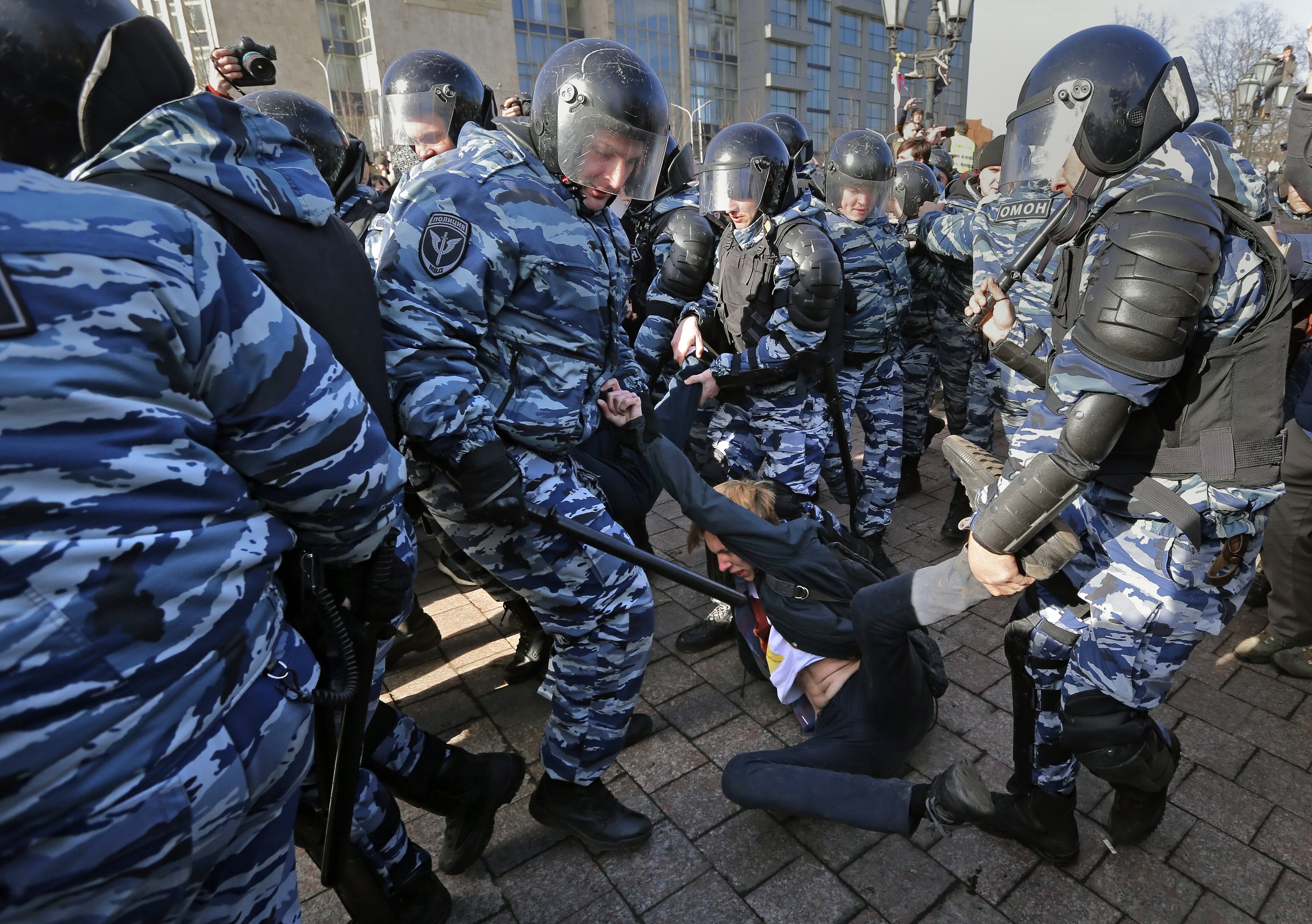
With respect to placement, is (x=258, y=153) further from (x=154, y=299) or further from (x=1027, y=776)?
(x=1027, y=776)

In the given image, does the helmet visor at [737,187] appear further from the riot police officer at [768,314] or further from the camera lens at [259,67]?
the camera lens at [259,67]

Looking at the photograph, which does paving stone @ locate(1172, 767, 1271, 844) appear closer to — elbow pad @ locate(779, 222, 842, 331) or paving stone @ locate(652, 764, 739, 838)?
paving stone @ locate(652, 764, 739, 838)

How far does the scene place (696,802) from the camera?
8.23 feet

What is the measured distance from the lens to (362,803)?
1892 mm

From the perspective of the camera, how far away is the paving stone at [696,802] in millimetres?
2418

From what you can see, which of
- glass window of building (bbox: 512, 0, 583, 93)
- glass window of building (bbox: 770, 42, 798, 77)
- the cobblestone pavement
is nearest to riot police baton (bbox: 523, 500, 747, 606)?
the cobblestone pavement

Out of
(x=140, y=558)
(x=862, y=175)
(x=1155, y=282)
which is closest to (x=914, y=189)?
(x=862, y=175)

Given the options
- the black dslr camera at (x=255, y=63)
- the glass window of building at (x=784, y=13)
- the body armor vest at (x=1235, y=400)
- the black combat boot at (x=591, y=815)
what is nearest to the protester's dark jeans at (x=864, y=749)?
the black combat boot at (x=591, y=815)

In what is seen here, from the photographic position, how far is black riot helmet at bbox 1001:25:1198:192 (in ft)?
6.82

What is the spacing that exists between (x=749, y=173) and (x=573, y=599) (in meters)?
2.74

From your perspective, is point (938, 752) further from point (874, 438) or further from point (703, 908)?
point (874, 438)

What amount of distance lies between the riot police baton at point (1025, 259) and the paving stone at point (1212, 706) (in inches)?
67.3

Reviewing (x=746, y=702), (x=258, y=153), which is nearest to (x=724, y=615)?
(x=746, y=702)

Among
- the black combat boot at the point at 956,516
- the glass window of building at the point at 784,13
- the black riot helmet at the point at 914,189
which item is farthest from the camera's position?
the glass window of building at the point at 784,13
